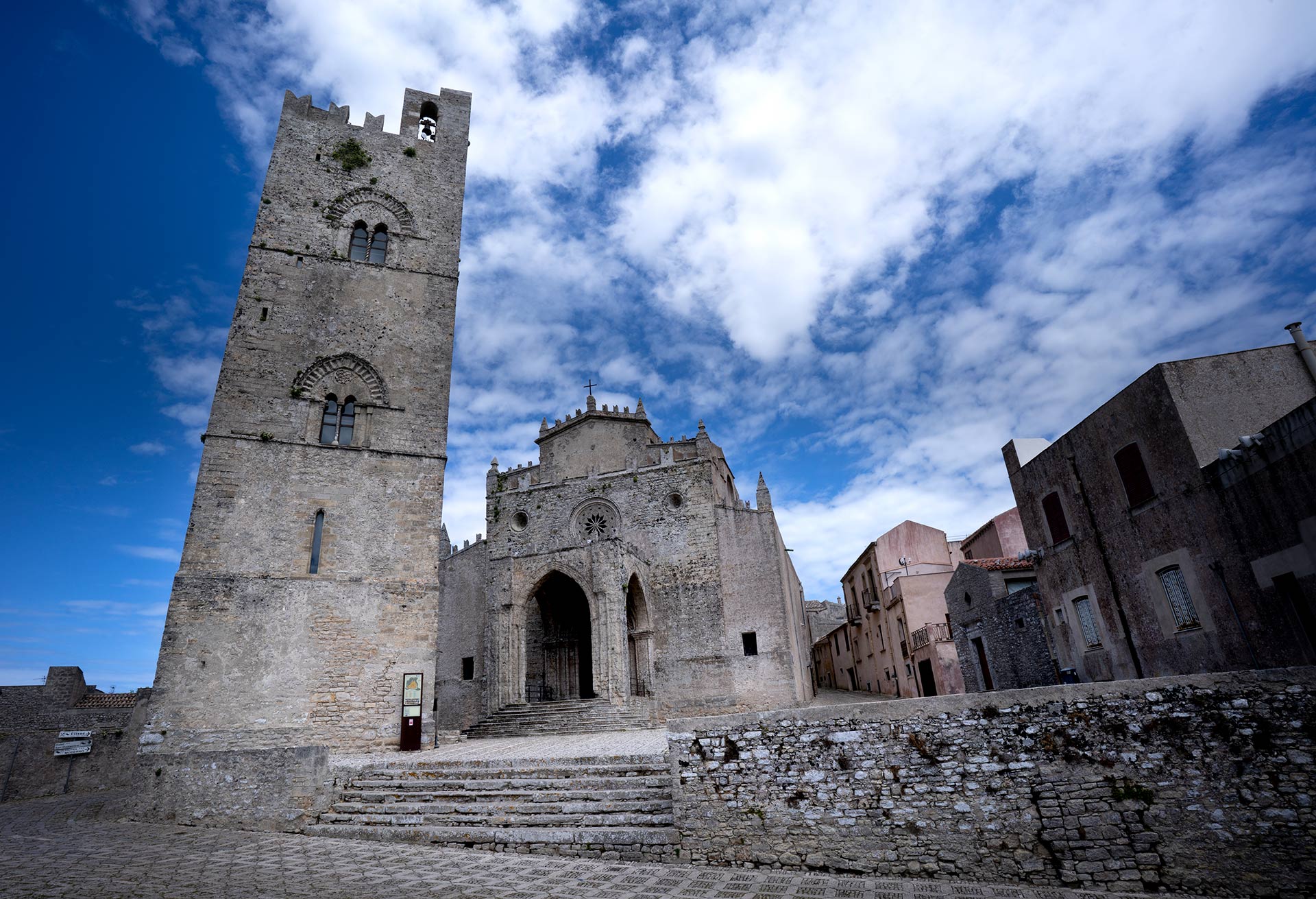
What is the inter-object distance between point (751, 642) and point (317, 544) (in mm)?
15107

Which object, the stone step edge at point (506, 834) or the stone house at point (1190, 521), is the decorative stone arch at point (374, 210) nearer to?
the stone step edge at point (506, 834)

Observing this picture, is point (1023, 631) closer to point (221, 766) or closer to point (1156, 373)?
point (1156, 373)

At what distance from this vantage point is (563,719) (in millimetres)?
19375

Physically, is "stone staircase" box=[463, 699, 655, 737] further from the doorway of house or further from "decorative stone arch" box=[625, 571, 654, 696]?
the doorway of house

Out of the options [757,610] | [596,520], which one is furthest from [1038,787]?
[596,520]

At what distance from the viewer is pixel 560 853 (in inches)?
298

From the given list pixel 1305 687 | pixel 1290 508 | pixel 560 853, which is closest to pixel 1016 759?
pixel 1305 687

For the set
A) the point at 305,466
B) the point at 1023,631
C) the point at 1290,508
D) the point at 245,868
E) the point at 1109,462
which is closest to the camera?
the point at 245,868

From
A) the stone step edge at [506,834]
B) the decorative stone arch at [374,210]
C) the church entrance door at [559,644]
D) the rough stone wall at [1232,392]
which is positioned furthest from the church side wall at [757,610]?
the stone step edge at [506,834]

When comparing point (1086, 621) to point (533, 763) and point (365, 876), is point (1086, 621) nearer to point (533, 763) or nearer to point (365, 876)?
point (533, 763)

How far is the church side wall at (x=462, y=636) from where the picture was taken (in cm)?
2461

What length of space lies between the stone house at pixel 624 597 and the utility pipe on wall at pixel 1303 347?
614 inches

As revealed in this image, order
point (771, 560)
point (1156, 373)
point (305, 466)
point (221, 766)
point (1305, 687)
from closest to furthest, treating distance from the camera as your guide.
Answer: point (1305, 687)
point (221, 766)
point (1156, 373)
point (305, 466)
point (771, 560)

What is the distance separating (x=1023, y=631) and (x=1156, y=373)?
807 centimetres
